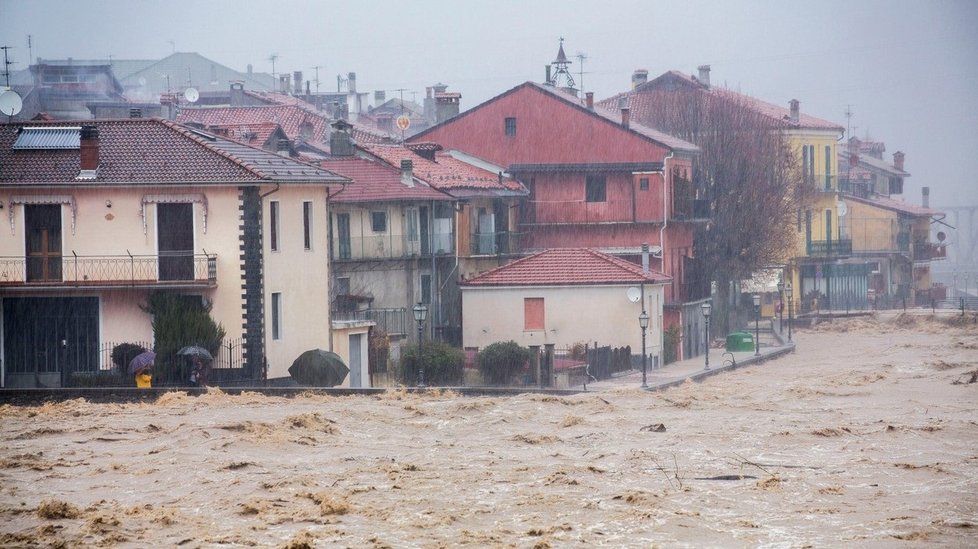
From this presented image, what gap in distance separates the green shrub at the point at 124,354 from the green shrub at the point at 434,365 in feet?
24.1

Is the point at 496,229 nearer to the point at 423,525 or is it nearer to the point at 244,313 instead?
the point at 244,313

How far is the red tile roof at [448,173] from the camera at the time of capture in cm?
5681

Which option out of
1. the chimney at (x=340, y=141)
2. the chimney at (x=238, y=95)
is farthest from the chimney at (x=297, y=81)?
the chimney at (x=340, y=141)

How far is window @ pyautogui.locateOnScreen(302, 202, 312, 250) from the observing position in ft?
146

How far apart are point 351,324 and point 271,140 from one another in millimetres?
16204

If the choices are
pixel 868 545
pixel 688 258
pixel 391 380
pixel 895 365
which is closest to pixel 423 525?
pixel 868 545

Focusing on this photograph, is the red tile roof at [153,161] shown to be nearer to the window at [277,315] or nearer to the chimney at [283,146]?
the window at [277,315]

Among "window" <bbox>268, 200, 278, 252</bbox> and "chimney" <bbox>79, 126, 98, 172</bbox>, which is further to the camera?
"window" <bbox>268, 200, 278, 252</bbox>

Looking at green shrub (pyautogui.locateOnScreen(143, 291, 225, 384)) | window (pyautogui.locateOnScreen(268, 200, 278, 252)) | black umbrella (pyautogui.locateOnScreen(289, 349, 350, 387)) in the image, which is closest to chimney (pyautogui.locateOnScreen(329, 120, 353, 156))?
window (pyautogui.locateOnScreen(268, 200, 278, 252))

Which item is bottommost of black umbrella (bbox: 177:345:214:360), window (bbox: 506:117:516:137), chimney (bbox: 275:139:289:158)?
black umbrella (bbox: 177:345:214:360)

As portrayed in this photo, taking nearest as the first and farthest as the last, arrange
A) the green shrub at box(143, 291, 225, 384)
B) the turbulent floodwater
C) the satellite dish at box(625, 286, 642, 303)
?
1. the turbulent floodwater
2. the green shrub at box(143, 291, 225, 384)
3. the satellite dish at box(625, 286, 642, 303)

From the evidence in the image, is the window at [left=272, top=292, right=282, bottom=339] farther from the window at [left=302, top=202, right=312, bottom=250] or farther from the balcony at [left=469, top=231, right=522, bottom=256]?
the balcony at [left=469, top=231, right=522, bottom=256]

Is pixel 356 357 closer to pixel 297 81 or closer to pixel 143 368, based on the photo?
pixel 143 368

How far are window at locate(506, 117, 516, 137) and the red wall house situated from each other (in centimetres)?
4
